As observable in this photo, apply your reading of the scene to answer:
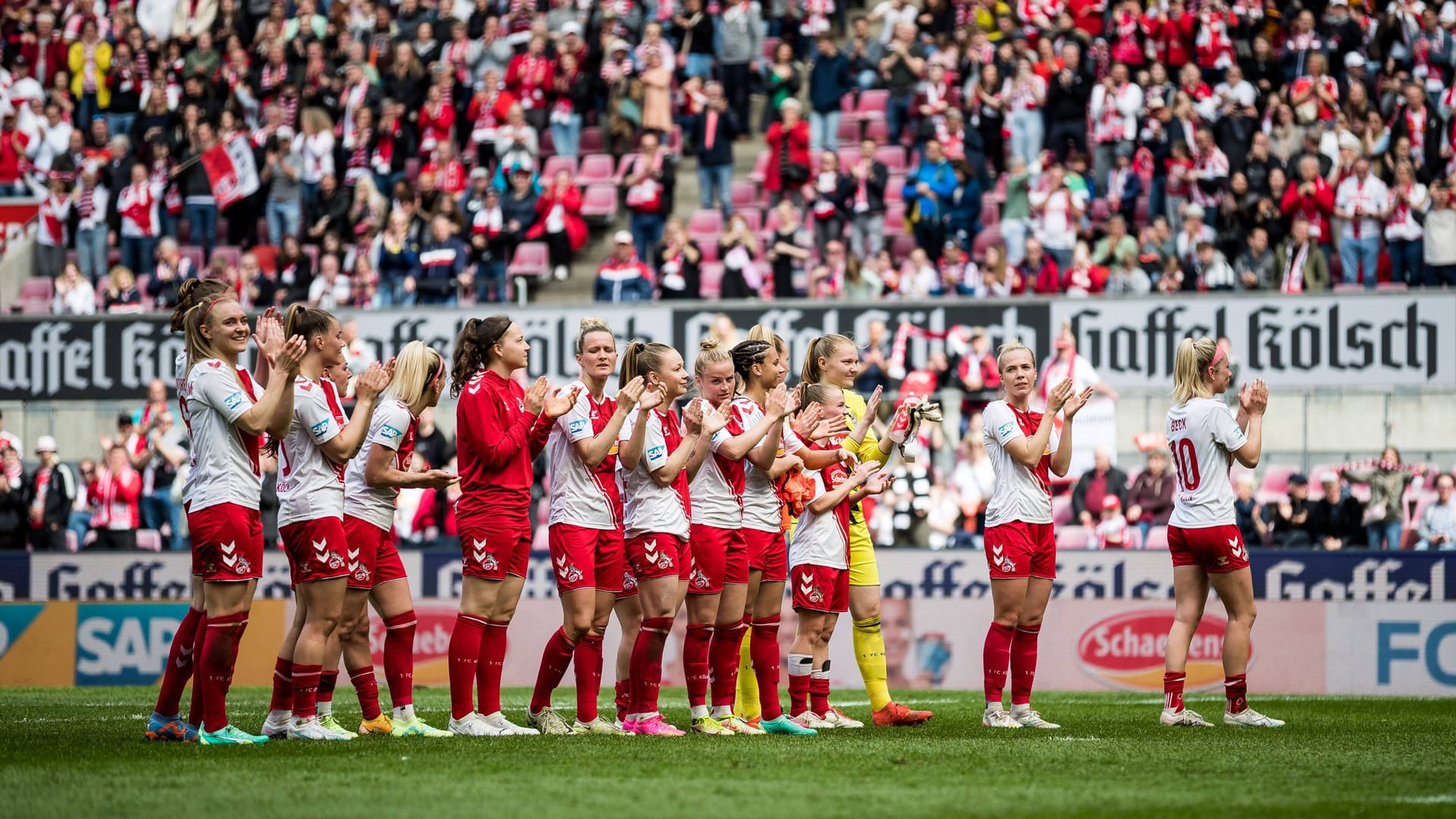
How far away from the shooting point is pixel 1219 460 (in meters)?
10.3

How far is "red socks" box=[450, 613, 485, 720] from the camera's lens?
9000 mm

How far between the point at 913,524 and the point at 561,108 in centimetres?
906

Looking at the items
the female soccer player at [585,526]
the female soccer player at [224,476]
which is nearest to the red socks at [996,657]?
the female soccer player at [585,526]

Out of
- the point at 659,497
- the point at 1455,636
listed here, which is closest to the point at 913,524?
the point at 1455,636

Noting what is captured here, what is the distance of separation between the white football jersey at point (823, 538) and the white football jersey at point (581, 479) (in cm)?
132

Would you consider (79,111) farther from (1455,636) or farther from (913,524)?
(1455,636)

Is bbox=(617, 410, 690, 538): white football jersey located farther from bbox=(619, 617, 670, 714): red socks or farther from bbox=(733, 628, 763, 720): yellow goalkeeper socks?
bbox=(733, 628, 763, 720): yellow goalkeeper socks

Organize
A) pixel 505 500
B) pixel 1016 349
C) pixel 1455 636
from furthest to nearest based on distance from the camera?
pixel 1455 636 < pixel 1016 349 < pixel 505 500

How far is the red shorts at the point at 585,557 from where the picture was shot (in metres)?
9.13

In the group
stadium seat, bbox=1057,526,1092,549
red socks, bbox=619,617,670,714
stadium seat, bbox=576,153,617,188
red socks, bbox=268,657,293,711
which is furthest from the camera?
stadium seat, bbox=576,153,617,188

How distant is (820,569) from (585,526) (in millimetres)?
1611

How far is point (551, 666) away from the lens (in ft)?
30.9

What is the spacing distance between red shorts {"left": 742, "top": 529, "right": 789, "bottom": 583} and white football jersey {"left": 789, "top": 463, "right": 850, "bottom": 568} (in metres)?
0.15

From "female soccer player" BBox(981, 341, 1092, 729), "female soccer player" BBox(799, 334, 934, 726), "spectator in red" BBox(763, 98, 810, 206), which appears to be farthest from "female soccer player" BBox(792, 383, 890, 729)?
"spectator in red" BBox(763, 98, 810, 206)
